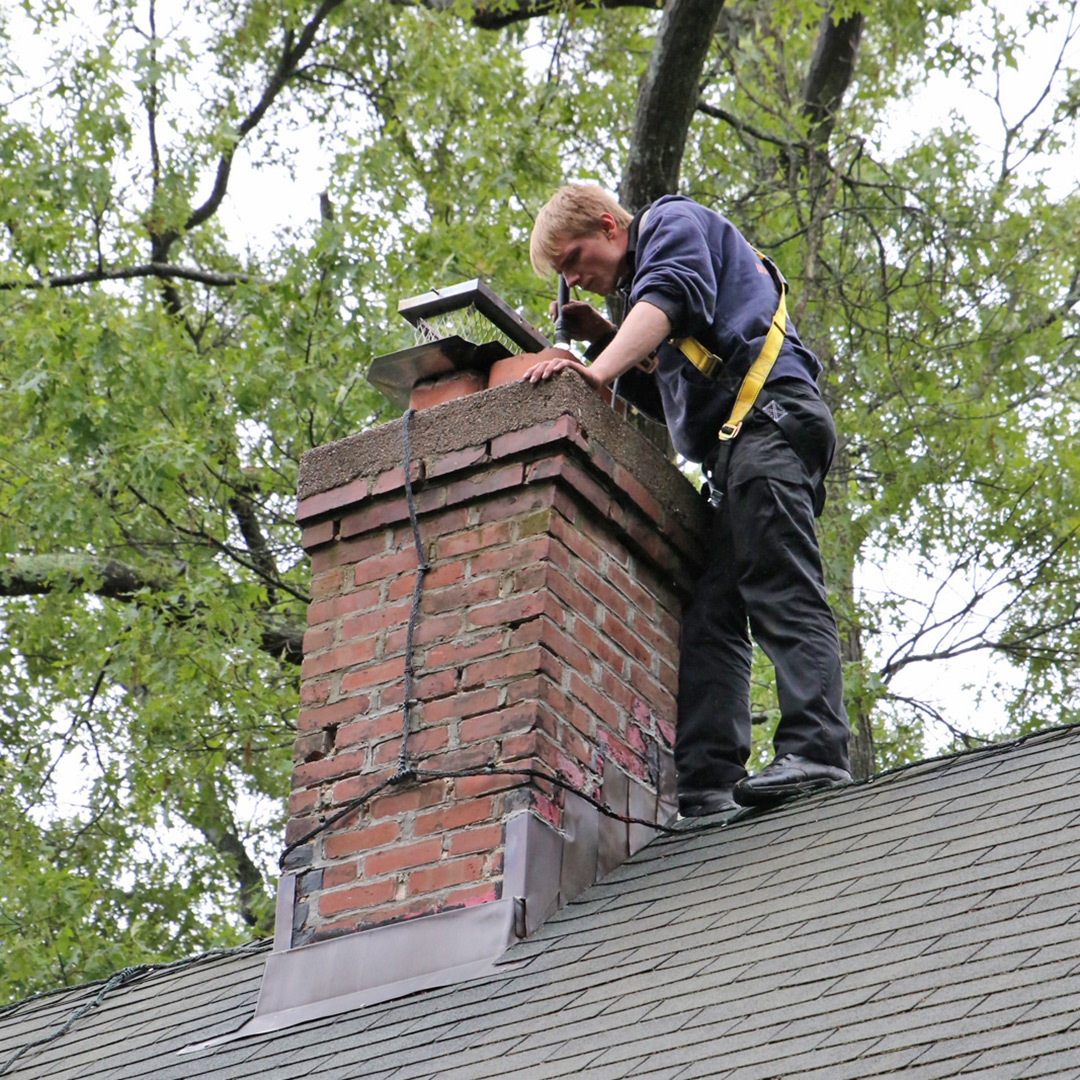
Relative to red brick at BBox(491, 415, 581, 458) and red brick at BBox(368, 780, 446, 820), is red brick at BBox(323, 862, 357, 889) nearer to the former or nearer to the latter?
red brick at BBox(368, 780, 446, 820)

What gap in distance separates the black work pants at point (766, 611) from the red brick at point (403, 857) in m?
0.89

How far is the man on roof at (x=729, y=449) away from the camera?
427 centimetres

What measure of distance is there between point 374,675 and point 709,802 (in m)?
0.98

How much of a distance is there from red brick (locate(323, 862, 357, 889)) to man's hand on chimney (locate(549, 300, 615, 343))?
1.81 metres

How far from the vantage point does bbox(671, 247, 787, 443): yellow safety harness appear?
4449mm

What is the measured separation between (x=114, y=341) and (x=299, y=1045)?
7.17 m

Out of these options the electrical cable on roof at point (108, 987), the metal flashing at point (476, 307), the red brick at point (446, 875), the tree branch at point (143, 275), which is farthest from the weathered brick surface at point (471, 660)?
the tree branch at point (143, 275)

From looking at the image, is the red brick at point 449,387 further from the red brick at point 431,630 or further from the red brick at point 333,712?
the red brick at point 333,712

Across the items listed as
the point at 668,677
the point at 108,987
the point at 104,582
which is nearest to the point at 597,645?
the point at 668,677

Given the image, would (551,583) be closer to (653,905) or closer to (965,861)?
(653,905)

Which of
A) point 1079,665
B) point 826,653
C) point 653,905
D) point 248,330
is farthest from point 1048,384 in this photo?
point 653,905

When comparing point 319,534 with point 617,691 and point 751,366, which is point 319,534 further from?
point 751,366

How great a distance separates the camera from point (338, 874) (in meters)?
4.04

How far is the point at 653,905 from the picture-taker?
377cm
